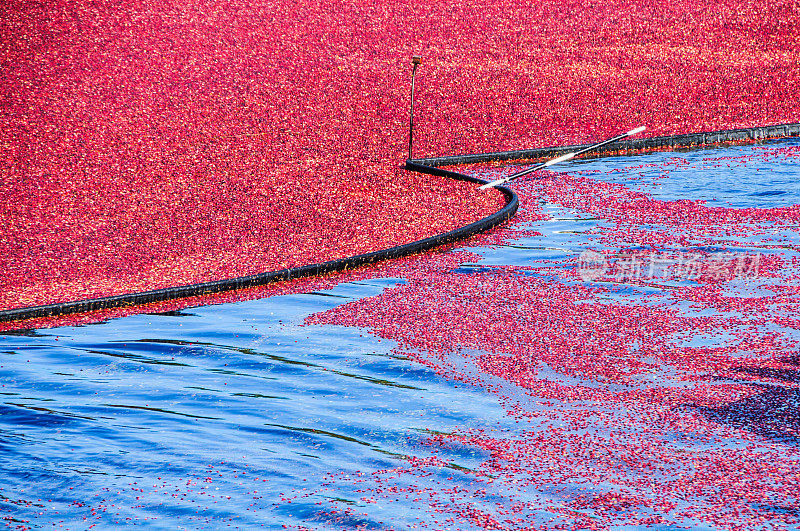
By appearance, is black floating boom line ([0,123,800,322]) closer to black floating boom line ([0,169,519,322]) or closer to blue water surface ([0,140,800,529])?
black floating boom line ([0,169,519,322])

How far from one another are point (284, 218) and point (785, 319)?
17.4ft

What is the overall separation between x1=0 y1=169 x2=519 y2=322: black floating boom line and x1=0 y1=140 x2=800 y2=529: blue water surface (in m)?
0.36

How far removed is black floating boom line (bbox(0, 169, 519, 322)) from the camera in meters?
7.55

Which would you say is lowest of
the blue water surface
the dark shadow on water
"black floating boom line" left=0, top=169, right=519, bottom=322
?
the blue water surface

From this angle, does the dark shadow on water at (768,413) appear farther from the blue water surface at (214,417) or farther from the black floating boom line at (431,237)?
the black floating boom line at (431,237)

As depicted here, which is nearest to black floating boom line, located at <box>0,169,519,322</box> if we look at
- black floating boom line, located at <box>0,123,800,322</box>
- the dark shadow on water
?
black floating boom line, located at <box>0,123,800,322</box>

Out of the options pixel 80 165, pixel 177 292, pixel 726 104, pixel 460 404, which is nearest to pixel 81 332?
pixel 177 292

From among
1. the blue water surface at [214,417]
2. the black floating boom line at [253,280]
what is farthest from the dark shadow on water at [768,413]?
the black floating boom line at [253,280]

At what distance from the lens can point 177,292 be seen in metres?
8.05

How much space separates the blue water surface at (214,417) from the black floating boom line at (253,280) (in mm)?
361

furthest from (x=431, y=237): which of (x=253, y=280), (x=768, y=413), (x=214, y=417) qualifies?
(x=768, y=413)

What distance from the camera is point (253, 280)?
27.7 feet

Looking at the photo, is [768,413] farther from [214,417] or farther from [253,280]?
[253,280]

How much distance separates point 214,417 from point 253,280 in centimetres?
290
